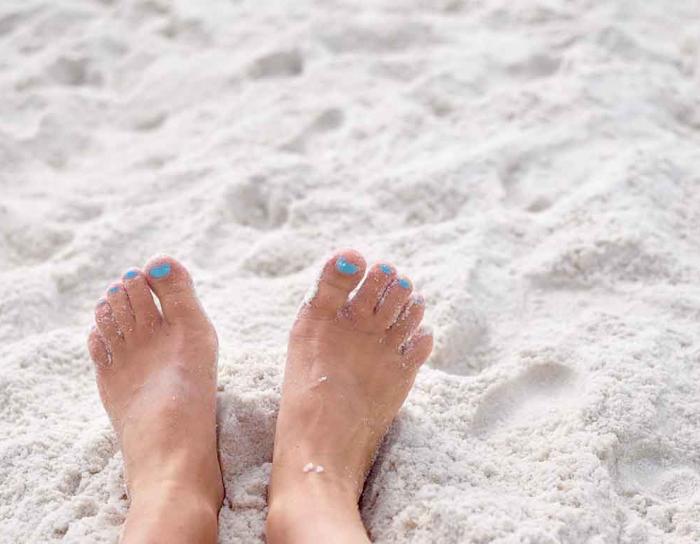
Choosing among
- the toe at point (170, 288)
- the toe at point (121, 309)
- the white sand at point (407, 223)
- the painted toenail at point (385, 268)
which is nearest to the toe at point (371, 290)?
the painted toenail at point (385, 268)

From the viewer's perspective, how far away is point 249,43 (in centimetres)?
231

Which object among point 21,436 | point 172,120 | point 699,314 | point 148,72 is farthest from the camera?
point 148,72

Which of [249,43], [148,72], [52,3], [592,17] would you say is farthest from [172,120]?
[592,17]

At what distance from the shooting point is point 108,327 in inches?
49.1

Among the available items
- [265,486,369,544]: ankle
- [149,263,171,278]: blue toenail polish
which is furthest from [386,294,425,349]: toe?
[149,263,171,278]: blue toenail polish

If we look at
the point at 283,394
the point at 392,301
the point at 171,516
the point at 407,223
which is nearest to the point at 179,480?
the point at 171,516

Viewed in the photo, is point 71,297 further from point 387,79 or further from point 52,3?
point 52,3

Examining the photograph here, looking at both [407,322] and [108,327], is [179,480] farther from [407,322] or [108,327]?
[407,322]

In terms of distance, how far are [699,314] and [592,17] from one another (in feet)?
4.25

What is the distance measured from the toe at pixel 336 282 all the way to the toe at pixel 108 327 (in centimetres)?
32

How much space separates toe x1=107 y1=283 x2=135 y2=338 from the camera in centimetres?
125

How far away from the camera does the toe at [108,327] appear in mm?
1240

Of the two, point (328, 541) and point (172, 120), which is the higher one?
point (328, 541)

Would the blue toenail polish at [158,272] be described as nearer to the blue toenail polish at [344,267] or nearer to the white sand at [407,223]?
the white sand at [407,223]
